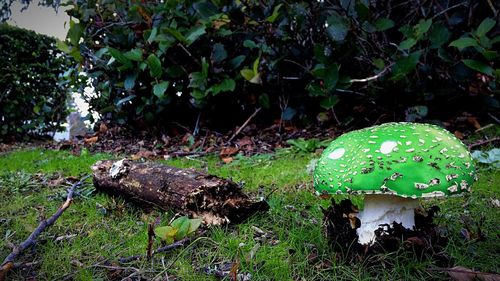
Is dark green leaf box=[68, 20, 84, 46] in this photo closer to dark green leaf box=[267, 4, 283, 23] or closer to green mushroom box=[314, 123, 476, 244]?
dark green leaf box=[267, 4, 283, 23]

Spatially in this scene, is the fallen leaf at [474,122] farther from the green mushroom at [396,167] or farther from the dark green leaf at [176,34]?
the dark green leaf at [176,34]

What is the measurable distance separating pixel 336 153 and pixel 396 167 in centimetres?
26

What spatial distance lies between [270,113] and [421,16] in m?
2.09

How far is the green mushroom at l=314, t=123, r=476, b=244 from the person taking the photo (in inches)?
54.5

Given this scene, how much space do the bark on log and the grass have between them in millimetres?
65

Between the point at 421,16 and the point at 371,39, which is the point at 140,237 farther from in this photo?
the point at 421,16

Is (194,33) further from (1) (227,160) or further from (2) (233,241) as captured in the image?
(2) (233,241)

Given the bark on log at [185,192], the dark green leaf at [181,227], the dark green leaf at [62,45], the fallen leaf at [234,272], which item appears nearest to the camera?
the fallen leaf at [234,272]

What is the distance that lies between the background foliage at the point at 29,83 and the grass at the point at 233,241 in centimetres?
569

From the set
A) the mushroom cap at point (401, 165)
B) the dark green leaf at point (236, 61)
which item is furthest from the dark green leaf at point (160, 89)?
the mushroom cap at point (401, 165)

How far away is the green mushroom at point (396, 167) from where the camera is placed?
4.54 ft

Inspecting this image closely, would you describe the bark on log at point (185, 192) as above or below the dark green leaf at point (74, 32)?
below

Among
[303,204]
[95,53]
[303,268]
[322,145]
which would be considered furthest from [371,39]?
[95,53]

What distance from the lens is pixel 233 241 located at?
184 centimetres
